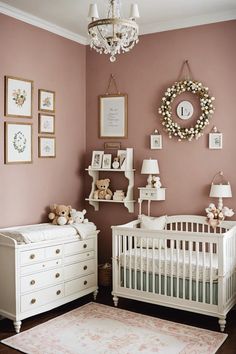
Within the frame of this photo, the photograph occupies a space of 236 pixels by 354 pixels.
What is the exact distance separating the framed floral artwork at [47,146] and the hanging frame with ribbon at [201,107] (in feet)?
3.78

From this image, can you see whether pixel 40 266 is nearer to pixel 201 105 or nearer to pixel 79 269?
pixel 79 269

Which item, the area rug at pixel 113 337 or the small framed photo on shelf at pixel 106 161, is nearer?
the area rug at pixel 113 337

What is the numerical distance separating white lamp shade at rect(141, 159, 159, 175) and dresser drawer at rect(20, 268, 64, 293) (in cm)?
126

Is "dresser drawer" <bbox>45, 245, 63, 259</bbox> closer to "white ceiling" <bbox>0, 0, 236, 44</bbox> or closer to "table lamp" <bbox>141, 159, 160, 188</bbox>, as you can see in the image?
"table lamp" <bbox>141, 159, 160, 188</bbox>

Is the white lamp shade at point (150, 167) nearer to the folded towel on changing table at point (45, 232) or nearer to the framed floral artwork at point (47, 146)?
the folded towel on changing table at point (45, 232)

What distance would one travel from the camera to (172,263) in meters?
3.71

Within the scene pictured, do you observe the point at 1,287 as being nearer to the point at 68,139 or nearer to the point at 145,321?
the point at 145,321

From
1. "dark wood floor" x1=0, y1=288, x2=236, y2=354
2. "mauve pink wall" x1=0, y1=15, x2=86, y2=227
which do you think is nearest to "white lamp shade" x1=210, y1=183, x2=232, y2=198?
"dark wood floor" x1=0, y1=288, x2=236, y2=354

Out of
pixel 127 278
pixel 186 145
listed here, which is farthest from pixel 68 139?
pixel 127 278

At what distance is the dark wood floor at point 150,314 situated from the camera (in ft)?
10.7

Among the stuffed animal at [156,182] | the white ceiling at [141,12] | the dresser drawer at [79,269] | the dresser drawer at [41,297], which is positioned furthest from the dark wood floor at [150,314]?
A: the white ceiling at [141,12]

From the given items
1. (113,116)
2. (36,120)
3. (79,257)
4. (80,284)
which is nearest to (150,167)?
(113,116)

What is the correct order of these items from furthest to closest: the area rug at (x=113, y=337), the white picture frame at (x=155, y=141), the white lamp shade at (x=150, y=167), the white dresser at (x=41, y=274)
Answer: the white picture frame at (x=155, y=141) < the white lamp shade at (x=150, y=167) < the white dresser at (x=41, y=274) < the area rug at (x=113, y=337)

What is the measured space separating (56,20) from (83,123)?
1.17 m
